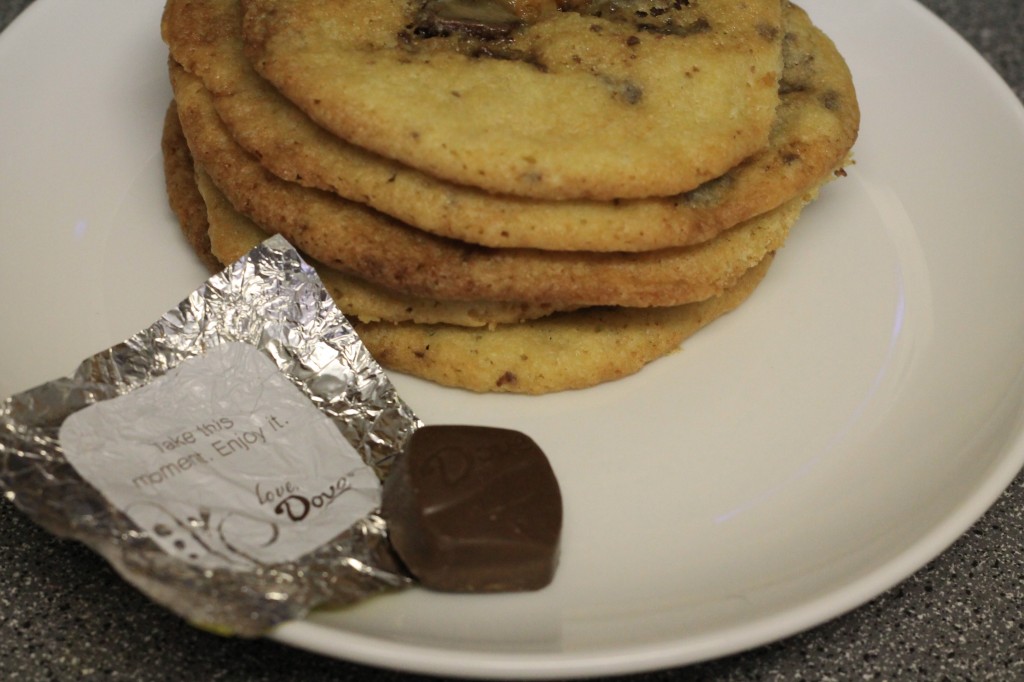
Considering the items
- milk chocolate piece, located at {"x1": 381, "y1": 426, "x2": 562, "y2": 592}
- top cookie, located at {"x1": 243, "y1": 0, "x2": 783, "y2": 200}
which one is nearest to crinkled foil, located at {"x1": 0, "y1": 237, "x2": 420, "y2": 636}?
milk chocolate piece, located at {"x1": 381, "y1": 426, "x2": 562, "y2": 592}

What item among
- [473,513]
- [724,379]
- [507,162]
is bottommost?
[724,379]

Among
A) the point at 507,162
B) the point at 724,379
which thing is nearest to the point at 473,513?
the point at 507,162

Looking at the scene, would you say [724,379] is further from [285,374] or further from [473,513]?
[285,374]

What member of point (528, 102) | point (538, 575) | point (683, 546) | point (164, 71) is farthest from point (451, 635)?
point (164, 71)

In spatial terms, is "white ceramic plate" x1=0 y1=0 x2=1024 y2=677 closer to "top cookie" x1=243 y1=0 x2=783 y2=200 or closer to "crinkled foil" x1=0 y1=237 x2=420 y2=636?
"crinkled foil" x1=0 y1=237 x2=420 y2=636

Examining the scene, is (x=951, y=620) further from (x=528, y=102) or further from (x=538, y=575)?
(x=528, y=102)

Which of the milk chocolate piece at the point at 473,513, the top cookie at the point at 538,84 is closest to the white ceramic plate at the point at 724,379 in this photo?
the milk chocolate piece at the point at 473,513
